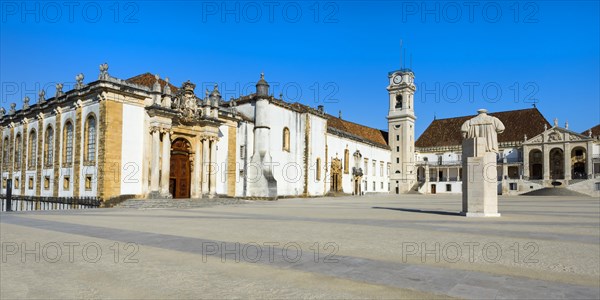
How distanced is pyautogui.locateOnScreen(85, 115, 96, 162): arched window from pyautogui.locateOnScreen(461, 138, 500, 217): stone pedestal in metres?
22.5

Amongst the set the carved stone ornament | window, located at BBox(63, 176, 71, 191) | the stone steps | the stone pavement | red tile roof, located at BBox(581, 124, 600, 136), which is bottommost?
the stone steps

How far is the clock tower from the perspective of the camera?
72.0 metres

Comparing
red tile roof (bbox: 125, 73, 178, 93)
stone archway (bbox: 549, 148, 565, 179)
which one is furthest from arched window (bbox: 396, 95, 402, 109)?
red tile roof (bbox: 125, 73, 178, 93)

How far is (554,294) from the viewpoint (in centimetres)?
428

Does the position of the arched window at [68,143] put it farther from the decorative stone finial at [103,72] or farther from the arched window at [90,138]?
the decorative stone finial at [103,72]

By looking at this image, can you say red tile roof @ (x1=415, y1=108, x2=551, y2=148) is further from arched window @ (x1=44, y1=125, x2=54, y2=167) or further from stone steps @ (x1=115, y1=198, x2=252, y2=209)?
arched window @ (x1=44, y1=125, x2=54, y2=167)

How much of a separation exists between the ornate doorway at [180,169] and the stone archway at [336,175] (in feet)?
76.1

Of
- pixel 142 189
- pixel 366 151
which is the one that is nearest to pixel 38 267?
pixel 142 189

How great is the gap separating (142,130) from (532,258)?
83.0ft

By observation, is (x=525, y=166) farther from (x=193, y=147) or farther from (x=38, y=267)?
(x=38, y=267)

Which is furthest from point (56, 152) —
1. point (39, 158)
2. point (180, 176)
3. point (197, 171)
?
point (197, 171)

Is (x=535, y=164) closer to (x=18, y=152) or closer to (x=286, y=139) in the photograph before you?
(x=286, y=139)

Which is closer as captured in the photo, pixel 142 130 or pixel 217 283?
pixel 217 283

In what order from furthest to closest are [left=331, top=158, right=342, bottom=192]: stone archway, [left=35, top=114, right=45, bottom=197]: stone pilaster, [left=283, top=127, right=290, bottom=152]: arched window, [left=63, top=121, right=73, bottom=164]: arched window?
[left=331, top=158, right=342, bottom=192]: stone archway < [left=283, top=127, right=290, bottom=152]: arched window < [left=35, top=114, right=45, bottom=197]: stone pilaster < [left=63, top=121, right=73, bottom=164]: arched window
